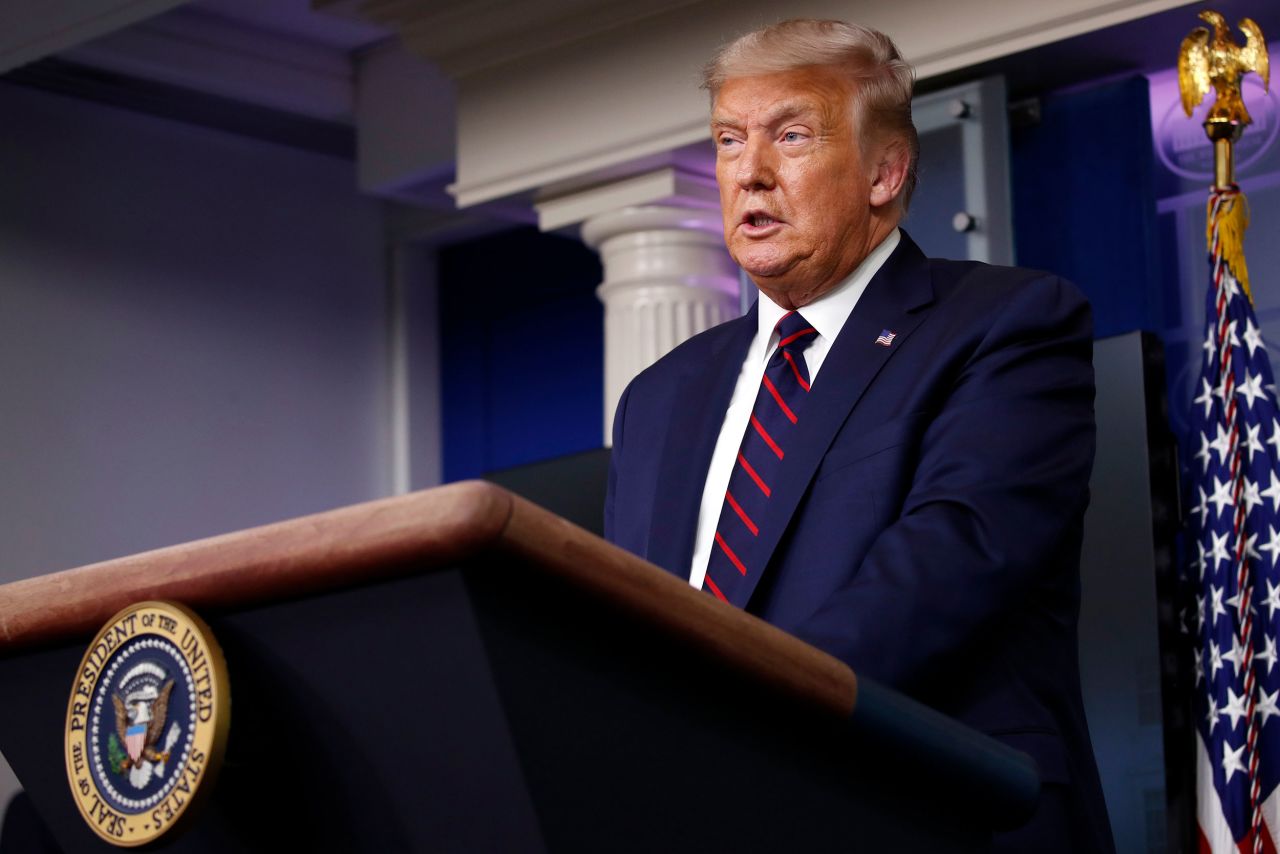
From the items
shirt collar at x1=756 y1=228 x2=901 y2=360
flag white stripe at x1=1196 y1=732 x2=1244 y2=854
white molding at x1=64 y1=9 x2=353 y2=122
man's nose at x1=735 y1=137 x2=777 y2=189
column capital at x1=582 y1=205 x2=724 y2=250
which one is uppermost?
white molding at x1=64 y1=9 x2=353 y2=122

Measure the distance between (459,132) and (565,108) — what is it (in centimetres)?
37

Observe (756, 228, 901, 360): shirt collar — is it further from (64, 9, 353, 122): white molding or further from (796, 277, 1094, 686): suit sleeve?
(64, 9, 353, 122): white molding

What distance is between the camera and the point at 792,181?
1848mm

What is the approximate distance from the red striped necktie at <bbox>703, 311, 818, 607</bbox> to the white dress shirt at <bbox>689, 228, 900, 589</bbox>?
0.02 meters

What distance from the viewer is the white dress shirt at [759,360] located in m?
1.69

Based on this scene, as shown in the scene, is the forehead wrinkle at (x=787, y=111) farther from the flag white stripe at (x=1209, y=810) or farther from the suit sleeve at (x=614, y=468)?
the flag white stripe at (x=1209, y=810)

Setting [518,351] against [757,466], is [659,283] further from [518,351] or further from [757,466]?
[757,466]

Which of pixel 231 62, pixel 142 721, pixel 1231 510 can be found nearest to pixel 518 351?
pixel 231 62

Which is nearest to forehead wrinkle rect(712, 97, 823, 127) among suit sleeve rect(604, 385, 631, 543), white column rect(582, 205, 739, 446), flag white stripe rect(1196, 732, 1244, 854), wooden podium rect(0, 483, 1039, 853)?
suit sleeve rect(604, 385, 631, 543)

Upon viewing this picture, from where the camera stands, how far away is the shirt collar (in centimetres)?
179

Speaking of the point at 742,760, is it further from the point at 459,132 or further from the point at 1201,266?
the point at 459,132

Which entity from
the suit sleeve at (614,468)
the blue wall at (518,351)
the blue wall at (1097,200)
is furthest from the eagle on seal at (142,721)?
the blue wall at (518,351)

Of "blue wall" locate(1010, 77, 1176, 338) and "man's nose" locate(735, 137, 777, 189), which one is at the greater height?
"blue wall" locate(1010, 77, 1176, 338)

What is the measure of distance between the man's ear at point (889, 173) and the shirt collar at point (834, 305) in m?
0.04
